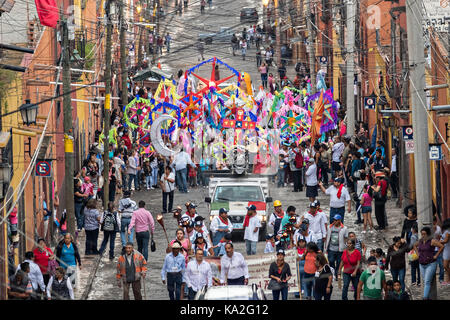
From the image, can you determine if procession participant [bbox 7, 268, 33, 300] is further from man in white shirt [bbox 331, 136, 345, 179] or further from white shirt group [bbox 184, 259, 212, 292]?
man in white shirt [bbox 331, 136, 345, 179]

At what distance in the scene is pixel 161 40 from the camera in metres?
72.8

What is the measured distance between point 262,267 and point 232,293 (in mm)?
4848

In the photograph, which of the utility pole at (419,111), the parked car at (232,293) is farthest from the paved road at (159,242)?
the parked car at (232,293)

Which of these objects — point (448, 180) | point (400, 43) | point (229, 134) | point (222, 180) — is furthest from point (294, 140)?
point (448, 180)

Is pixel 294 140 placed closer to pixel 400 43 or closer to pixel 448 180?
pixel 400 43

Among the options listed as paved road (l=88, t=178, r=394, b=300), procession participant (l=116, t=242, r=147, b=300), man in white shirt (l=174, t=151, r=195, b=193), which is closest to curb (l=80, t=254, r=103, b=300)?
paved road (l=88, t=178, r=394, b=300)

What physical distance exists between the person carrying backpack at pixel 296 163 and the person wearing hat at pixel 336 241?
1203 centimetres

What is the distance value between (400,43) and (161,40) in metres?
38.1

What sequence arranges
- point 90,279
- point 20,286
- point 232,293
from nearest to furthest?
point 232,293 → point 20,286 → point 90,279

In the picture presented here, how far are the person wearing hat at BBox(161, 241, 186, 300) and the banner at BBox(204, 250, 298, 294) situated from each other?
0.62 meters

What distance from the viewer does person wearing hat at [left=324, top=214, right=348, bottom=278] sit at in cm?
2350

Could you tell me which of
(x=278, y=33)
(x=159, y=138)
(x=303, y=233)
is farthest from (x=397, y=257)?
(x=278, y=33)

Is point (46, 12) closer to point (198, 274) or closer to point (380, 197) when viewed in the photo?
point (380, 197)

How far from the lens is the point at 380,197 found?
29.7 meters
